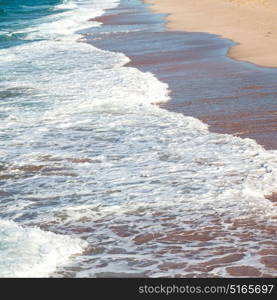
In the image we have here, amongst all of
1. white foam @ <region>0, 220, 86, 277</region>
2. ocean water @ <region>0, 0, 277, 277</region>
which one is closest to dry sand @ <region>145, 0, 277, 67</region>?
ocean water @ <region>0, 0, 277, 277</region>

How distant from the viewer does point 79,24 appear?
35.6 m

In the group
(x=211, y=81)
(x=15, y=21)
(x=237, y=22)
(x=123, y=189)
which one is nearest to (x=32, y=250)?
(x=123, y=189)

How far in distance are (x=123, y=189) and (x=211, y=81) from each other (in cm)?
744

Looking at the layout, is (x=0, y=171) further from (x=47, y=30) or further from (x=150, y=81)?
(x=47, y=30)

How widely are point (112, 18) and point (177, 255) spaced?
31648mm

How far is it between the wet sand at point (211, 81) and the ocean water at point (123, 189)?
1.35ft

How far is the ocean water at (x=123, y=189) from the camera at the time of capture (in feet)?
21.4

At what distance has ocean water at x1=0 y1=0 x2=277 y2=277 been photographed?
6527 mm

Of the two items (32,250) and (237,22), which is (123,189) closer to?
(32,250)

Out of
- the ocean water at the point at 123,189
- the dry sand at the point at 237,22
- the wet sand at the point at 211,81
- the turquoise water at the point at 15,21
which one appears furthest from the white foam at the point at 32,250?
the turquoise water at the point at 15,21

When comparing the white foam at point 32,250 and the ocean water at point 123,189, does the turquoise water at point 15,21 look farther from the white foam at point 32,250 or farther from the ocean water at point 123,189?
the white foam at point 32,250

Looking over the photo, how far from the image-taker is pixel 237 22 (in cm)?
2855

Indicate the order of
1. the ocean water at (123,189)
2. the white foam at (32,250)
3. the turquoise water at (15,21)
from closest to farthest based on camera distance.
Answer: the white foam at (32,250)
the ocean water at (123,189)
the turquoise water at (15,21)
